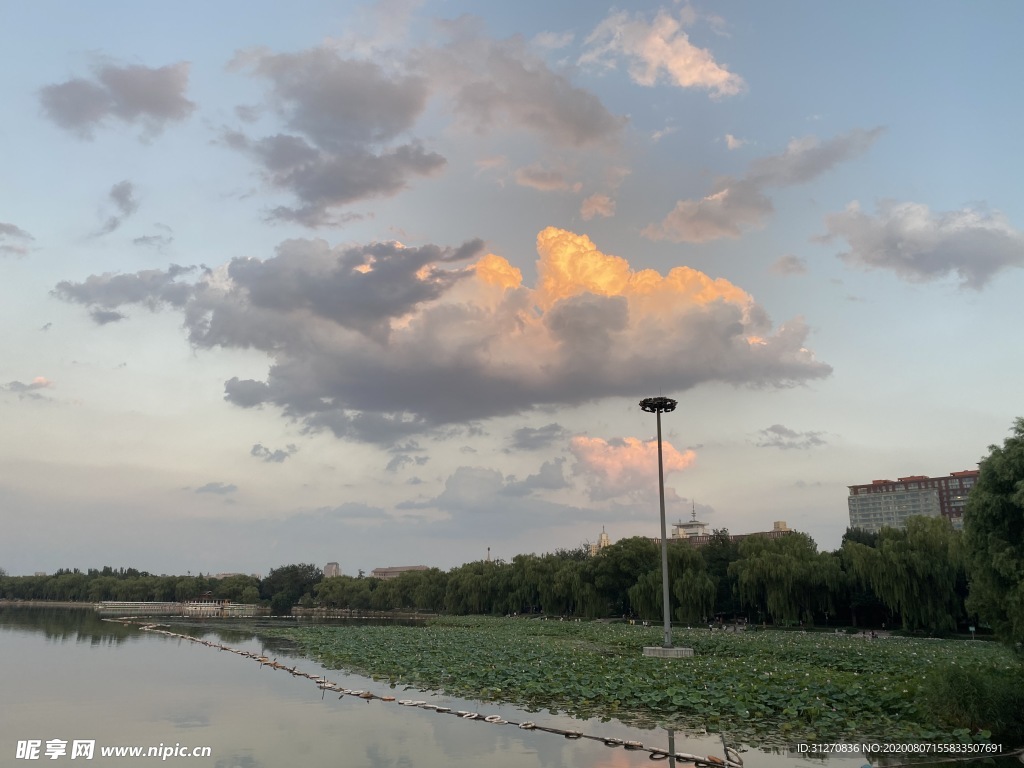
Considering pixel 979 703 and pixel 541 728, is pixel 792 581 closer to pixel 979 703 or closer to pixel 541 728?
pixel 979 703

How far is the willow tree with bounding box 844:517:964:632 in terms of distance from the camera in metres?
44.5

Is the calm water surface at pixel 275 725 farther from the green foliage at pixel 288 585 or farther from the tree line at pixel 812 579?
the green foliage at pixel 288 585

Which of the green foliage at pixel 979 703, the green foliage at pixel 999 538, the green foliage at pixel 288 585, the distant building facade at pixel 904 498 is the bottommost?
the green foliage at pixel 288 585

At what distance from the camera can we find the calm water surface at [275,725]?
576 inches

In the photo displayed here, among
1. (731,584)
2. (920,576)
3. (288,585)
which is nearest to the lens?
(920,576)

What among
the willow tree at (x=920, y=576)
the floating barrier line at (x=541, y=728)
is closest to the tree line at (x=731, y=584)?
the willow tree at (x=920, y=576)

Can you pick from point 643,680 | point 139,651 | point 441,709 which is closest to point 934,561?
point 643,680

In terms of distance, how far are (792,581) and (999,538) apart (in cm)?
3875

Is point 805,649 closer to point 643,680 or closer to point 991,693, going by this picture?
point 643,680

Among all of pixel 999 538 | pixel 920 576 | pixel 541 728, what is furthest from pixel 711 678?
pixel 920 576

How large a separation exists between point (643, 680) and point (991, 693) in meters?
9.89

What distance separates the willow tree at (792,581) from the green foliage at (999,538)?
37.0 meters

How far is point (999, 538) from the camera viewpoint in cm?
1608

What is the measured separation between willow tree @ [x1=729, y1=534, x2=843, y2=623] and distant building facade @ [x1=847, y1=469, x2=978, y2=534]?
420ft
